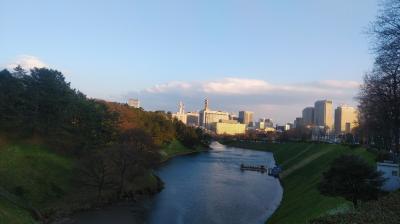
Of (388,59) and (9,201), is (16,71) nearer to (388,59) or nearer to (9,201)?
(9,201)

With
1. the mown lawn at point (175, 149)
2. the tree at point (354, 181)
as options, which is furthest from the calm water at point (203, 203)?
the mown lawn at point (175, 149)

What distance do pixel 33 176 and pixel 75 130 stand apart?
52.0ft

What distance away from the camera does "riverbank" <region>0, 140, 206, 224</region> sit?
35.7m

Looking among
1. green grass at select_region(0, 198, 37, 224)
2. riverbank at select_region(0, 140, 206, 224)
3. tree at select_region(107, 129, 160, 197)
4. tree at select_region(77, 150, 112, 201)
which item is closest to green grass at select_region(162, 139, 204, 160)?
riverbank at select_region(0, 140, 206, 224)

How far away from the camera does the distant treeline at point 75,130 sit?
46188 mm

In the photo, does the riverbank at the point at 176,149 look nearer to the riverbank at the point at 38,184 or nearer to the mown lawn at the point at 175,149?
the mown lawn at the point at 175,149

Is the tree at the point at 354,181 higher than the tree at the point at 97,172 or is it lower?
higher

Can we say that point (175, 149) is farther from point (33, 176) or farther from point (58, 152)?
point (33, 176)

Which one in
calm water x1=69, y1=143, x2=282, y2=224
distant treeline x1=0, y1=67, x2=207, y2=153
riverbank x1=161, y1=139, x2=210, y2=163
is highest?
distant treeline x1=0, y1=67, x2=207, y2=153

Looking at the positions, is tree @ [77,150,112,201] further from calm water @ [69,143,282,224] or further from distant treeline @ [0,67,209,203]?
calm water @ [69,143,282,224]

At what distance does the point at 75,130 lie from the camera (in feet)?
194

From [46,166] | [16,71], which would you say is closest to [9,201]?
[46,166]

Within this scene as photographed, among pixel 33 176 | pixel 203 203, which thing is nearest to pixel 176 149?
pixel 203 203

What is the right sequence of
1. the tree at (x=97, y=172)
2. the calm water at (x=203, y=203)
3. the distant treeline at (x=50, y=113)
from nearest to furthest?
1. the calm water at (x=203, y=203)
2. the tree at (x=97, y=172)
3. the distant treeline at (x=50, y=113)
